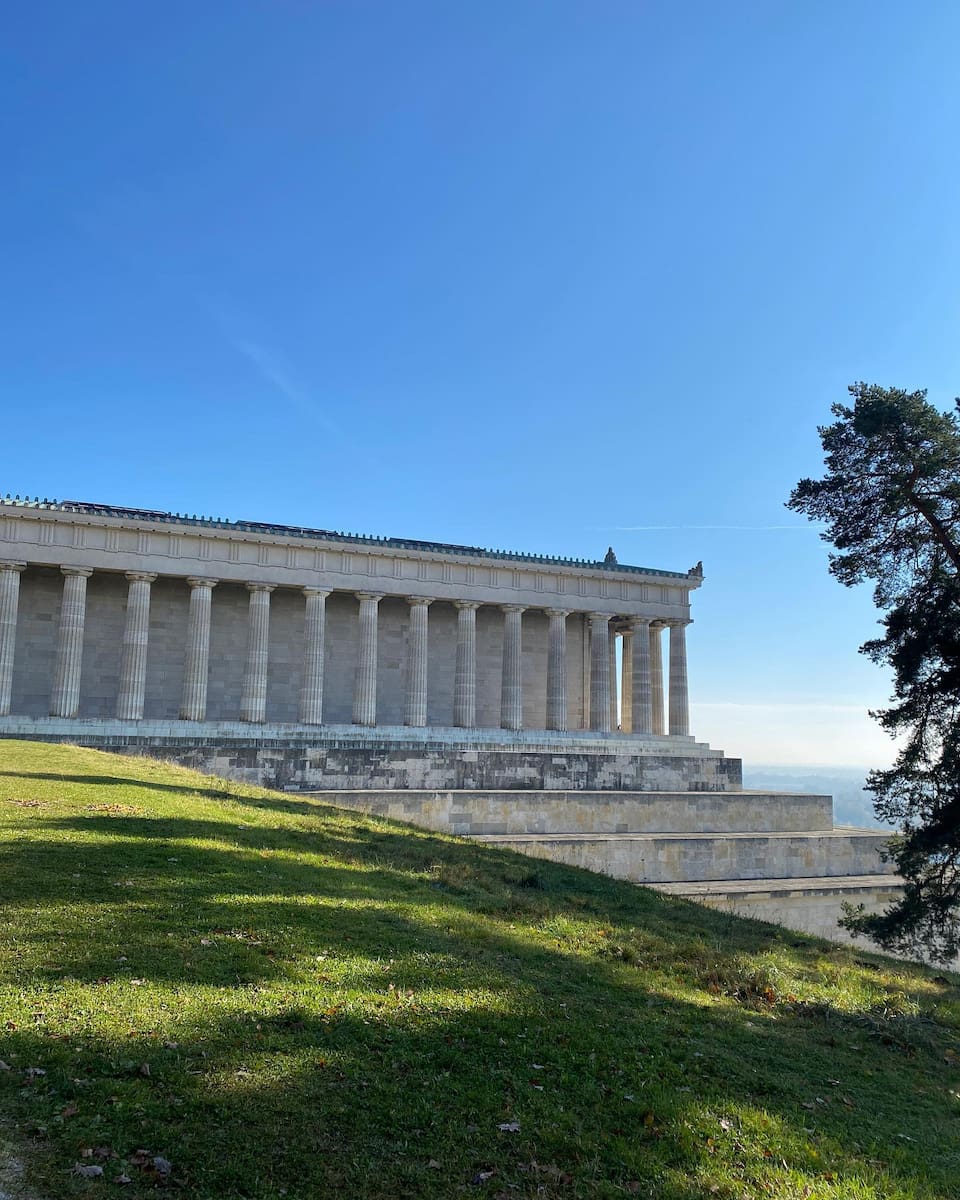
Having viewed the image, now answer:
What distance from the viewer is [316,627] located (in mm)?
45094

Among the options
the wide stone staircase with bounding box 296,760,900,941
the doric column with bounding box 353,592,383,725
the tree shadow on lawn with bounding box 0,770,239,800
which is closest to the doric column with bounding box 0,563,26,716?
Result: the doric column with bounding box 353,592,383,725

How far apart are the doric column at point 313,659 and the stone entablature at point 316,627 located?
0.25 ft

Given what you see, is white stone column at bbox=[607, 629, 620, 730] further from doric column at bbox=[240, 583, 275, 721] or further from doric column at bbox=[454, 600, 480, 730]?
doric column at bbox=[240, 583, 275, 721]

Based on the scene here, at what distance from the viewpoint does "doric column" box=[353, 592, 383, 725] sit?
45.4 m

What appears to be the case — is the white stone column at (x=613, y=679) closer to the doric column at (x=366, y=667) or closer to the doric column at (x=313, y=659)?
the doric column at (x=366, y=667)

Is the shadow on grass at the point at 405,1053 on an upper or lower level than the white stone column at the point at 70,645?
lower

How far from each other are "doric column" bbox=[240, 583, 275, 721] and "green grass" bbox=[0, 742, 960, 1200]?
2867 centimetres

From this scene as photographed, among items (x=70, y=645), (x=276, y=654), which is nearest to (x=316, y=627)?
(x=276, y=654)

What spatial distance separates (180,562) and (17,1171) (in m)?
40.3

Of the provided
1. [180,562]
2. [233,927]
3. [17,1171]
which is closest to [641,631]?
[180,562]

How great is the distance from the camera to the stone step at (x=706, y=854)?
28.9 metres

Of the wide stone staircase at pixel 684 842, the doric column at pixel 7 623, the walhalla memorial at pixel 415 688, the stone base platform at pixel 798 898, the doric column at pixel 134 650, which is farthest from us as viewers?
the doric column at pixel 134 650

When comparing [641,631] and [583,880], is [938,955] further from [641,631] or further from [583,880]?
[641,631]

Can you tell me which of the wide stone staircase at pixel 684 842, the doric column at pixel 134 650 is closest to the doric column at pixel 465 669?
the wide stone staircase at pixel 684 842
